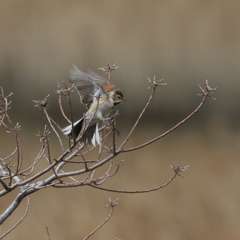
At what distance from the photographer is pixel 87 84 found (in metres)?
3.00

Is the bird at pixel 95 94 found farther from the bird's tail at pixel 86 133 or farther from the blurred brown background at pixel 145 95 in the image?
the blurred brown background at pixel 145 95

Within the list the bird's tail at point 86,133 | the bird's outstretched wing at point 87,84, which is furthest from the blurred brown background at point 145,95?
the bird's tail at point 86,133

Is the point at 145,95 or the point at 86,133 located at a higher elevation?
the point at 86,133

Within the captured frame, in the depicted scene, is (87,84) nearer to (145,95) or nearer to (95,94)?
(95,94)

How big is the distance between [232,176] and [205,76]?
765 millimetres

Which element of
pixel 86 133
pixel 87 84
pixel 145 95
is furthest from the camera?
pixel 145 95

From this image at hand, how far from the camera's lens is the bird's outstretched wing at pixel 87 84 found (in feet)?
9.68

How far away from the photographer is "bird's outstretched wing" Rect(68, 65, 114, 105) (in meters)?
2.95

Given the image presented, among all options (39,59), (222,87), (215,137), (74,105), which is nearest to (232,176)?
(215,137)

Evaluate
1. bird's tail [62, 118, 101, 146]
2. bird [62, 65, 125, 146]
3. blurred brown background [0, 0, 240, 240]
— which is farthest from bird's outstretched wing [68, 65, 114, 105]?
blurred brown background [0, 0, 240, 240]

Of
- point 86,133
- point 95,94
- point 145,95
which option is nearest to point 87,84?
point 95,94

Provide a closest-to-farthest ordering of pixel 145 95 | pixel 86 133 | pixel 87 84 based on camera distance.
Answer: pixel 86 133, pixel 87 84, pixel 145 95

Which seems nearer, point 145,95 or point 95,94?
point 95,94

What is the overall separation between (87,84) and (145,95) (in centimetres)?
246
